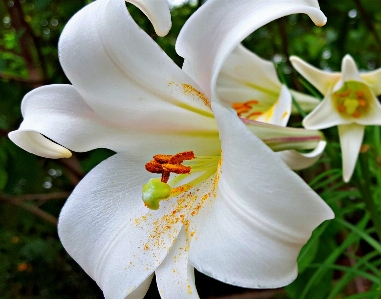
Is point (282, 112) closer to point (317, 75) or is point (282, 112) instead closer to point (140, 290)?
point (317, 75)

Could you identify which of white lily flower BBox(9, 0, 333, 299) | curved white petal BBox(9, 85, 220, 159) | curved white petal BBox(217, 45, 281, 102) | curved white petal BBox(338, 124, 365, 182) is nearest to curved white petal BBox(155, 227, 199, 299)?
white lily flower BBox(9, 0, 333, 299)

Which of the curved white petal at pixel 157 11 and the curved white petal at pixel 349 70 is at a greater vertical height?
the curved white petal at pixel 157 11

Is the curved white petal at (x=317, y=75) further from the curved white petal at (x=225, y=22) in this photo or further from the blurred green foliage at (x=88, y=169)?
the curved white petal at (x=225, y=22)

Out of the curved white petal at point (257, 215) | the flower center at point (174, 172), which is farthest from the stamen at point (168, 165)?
the curved white petal at point (257, 215)

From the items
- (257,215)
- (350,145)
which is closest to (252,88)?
(350,145)

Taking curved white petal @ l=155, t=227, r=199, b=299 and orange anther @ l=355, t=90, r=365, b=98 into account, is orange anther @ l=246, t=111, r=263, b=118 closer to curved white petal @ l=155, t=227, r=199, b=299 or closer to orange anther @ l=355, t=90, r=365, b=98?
orange anther @ l=355, t=90, r=365, b=98

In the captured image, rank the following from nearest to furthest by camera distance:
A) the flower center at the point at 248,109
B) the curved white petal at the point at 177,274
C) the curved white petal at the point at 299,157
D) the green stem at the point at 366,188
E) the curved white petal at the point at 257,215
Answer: the curved white petal at the point at 257,215 < the curved white petal at the point at 177,274 < the curved white petal at the point at 299,157 < the green stem at the point at 366,188 < the flower center at the point at 248,109

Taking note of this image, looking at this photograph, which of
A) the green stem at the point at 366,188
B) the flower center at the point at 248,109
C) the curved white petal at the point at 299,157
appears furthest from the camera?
the flower center at the point at 248,109

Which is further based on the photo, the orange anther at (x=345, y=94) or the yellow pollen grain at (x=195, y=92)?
the orange anther at (x=345, y=94)
